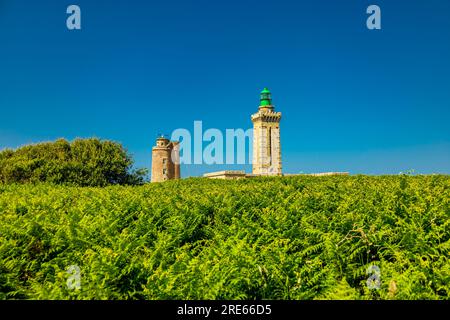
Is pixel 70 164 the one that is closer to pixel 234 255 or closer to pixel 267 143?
pixel 234 255

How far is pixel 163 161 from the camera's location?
211 ft

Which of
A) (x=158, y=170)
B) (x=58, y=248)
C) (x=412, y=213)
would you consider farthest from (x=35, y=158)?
(x=412, y=213)

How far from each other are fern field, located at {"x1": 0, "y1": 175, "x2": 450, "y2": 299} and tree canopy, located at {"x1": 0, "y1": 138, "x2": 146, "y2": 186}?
28209 mm

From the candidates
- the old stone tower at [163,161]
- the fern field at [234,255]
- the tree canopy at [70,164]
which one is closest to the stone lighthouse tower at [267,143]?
the old stone tower at [163,161]

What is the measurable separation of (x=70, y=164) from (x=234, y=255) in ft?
115

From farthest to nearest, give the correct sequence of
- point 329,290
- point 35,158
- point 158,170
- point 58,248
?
point 158,170 → point 35,158 → point 58,248 → point 329,290

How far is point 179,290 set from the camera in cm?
499

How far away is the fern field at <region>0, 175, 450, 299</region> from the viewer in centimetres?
523

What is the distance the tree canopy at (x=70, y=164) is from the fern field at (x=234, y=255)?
92.5 ft

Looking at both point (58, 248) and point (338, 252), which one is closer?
point (338, 252)

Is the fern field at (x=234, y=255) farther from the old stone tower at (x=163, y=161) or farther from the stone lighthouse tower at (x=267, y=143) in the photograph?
the stone lighthouse tower at (x=267, y=143)
